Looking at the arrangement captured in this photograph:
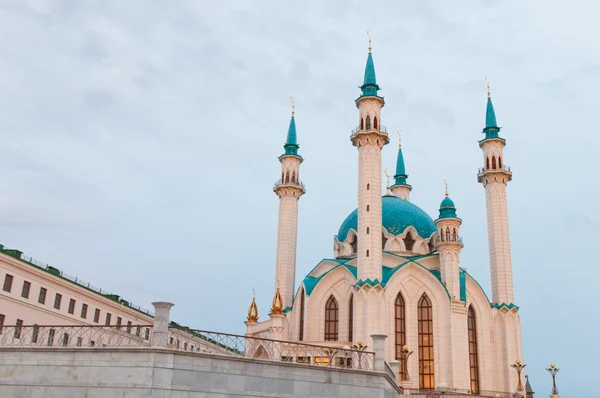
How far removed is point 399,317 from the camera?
125 ft

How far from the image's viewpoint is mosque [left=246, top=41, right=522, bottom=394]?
36844 millimetres

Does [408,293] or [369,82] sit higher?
[369,82]

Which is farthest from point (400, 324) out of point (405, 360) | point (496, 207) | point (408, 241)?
point (496, 207)

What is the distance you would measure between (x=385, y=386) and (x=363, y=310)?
16511 mm

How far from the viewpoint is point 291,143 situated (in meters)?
48.5

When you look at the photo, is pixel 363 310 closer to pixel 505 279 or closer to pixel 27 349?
pixel 505 279

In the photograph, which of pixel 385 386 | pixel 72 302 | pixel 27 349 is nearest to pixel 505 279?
pixel 385 386

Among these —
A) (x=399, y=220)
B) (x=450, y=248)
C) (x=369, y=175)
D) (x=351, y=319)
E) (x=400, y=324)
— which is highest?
(x=369, y=175)

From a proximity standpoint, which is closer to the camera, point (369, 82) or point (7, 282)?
point (7, 282)

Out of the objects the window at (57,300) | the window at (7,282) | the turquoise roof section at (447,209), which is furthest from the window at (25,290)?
the turquoise roof section at (447,209)

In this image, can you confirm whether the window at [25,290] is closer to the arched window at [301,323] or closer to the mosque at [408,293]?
the mosque at [408,293]

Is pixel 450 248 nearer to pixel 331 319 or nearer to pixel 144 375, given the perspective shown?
pixel 331 319

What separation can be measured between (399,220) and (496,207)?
6822mm

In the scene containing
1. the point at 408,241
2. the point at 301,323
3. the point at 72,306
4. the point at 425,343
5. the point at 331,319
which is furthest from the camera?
the point at 408,241
